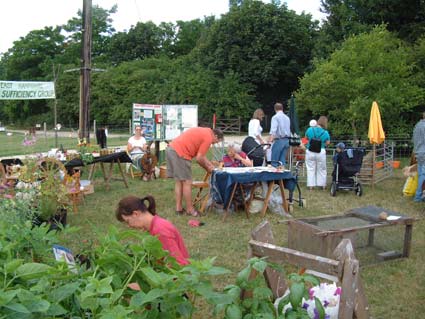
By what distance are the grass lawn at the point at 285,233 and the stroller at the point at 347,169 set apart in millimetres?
174

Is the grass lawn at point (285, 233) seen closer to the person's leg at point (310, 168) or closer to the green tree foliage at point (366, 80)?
the person's leg at point (310, 168)

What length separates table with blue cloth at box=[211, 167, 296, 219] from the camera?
6.33 m

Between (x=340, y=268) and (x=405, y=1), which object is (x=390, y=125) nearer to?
(x=405, y=1)

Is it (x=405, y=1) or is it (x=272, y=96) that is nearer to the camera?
(x=405, y=1)

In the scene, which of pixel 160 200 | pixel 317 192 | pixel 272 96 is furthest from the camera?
pixel 272 96

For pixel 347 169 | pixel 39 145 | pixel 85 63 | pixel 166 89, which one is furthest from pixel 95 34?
pixel 347 169

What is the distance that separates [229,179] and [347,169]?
120 inches

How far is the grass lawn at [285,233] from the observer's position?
12.9 ft

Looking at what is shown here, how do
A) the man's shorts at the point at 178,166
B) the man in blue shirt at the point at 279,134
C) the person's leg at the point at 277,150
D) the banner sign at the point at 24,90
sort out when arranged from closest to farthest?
the man's shorts at the point at 178,166, the man in blue shirt at the point at 279,134, the person's leg at the point at 277,150, the banner sign at the point at 24,90

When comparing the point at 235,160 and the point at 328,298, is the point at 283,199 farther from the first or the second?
the point at 328,298

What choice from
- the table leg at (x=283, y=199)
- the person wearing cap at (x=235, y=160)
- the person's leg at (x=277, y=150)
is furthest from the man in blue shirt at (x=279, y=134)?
the table leg at (x=283, y=199)

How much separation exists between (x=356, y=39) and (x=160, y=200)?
902cm

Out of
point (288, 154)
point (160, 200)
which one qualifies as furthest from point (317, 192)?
point (160, 200)

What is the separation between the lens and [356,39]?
13.9 m
